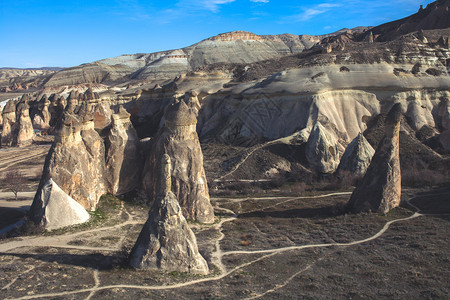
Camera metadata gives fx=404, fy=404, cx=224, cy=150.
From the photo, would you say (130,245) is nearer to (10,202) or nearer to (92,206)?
(92,206)

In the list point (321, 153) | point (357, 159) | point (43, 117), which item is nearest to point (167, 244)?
point (357, 159)

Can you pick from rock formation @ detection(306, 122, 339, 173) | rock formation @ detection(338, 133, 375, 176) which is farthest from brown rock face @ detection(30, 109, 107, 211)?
rock formation @ detection(338, 133, 375, 176)

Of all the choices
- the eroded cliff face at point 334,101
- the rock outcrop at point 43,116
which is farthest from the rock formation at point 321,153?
the rock outcrop at point 43,116

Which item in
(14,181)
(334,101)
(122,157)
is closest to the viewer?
(122,157)

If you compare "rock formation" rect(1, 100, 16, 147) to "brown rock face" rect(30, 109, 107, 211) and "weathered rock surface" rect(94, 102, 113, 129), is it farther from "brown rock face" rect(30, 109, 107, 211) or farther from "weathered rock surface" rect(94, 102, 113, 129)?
"brown rock face" rect(30, 109, 107, 211)

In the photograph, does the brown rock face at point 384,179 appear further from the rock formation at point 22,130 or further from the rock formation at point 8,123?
the rock formation at point 8,123

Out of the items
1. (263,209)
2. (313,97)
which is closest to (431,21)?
(313,97)

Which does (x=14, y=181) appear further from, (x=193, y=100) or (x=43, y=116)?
(x=43, y=116)

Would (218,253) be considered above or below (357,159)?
below
